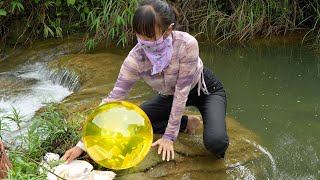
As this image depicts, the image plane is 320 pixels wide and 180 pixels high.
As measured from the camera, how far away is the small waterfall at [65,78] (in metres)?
4.89

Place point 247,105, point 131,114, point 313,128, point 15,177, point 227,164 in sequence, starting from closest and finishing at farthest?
1. point 15,177
2. point 131,114
3. point 227,164
4. point 313,128
5. point 247,105

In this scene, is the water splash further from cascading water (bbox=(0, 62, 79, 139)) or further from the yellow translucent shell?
cascading water (bbox=(0, 62, 79, 139))

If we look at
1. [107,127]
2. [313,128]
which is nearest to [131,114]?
[107,127]

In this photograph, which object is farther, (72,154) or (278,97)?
(278,97)

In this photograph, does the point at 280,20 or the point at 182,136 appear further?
the point at 280,20

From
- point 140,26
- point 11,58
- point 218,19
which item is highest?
point 140,26

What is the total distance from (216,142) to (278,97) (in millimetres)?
1864

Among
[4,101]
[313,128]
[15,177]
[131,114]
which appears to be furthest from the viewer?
[4,101]

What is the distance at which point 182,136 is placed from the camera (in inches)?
114

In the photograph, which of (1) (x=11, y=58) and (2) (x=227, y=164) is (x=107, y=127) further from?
(1) (x=11, y=58)

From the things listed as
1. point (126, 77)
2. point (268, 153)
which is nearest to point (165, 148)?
point (126, 77)

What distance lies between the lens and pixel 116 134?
2332mm

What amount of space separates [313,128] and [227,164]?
114 centimetres

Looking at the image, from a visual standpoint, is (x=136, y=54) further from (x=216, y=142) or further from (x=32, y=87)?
(x=32, y=87)
